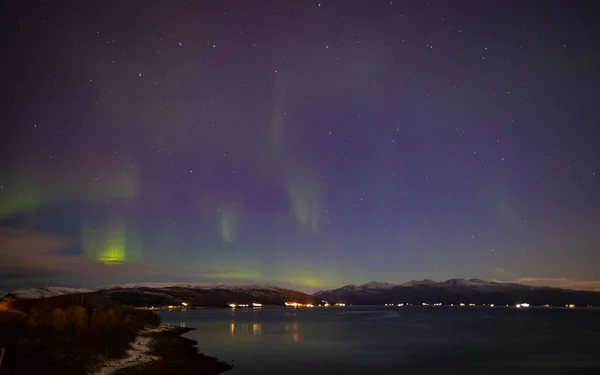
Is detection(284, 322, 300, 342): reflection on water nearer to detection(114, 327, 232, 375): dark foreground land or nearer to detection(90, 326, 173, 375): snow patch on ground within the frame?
detection(114, 327, 232, 375): dark foreground land

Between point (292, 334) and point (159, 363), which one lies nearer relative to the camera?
point (159, 363)

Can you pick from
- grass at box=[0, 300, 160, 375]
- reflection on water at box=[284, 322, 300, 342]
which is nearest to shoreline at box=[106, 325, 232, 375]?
grass at box=[0, 300, 160, 375]

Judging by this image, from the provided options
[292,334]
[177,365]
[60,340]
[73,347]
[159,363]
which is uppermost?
[60,340]

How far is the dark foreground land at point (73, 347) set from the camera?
30.2 meters

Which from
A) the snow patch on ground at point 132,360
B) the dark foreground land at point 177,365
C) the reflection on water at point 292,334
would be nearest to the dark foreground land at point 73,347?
the dark foreground land at point 177,365

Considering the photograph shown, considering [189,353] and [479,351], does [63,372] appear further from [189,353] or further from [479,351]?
[479,351]

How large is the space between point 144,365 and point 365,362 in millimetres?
25299

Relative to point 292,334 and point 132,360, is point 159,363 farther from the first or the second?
point 292,334

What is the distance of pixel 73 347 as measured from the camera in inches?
1444

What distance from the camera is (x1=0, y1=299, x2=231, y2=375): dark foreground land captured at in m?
30.2

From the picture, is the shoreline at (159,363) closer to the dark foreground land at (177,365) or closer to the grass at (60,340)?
the dark foreground land at (177,365)

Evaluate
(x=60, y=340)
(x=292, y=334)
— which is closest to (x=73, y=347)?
(x=60, y=340)

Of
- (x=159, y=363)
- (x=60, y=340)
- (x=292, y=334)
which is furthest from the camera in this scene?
(x=292, y=334)

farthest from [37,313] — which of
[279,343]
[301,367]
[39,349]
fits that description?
[279,343]
